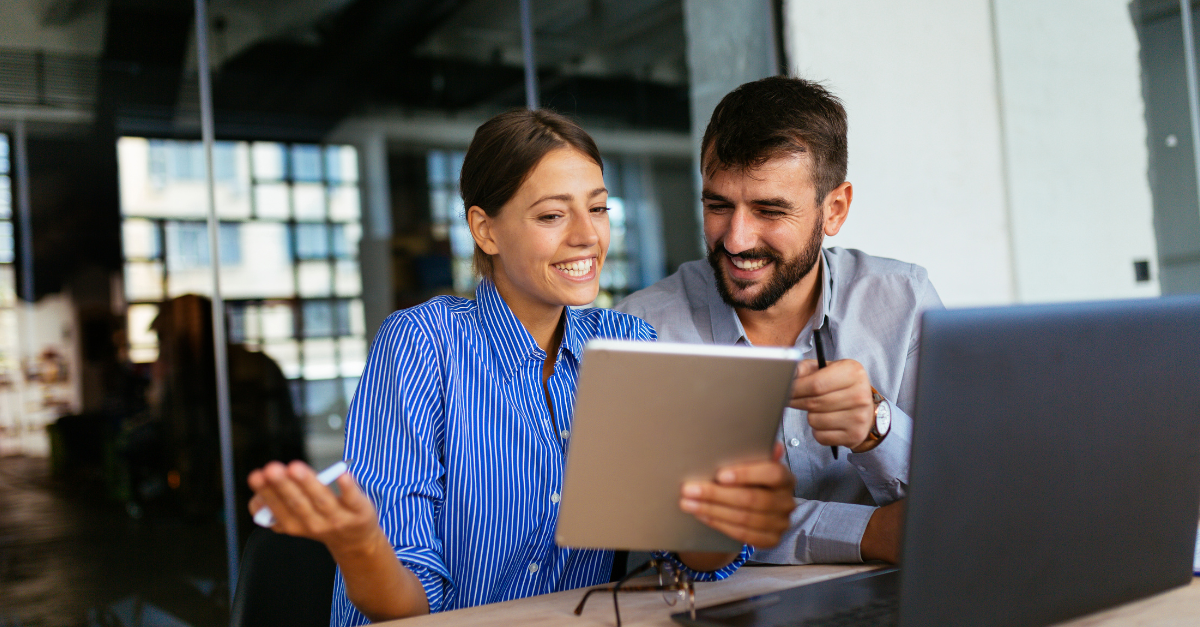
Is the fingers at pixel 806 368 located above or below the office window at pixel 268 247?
below

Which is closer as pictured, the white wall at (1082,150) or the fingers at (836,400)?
the fingers at (836,400)

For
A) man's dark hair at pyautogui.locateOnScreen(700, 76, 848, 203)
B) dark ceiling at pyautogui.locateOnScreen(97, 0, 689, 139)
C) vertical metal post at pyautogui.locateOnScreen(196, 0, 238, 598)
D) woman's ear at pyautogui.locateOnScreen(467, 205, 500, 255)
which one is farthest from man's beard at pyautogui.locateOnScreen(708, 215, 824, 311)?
dark ceiling at pyautogui.locateOnScreen(97, 0, 689, 139)

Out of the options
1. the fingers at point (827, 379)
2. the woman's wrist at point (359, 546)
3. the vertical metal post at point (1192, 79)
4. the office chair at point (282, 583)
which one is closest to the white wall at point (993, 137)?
the vertical metal post at point (1192, 79)

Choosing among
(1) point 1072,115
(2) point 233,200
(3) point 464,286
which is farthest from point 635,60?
(1) point 1072,115

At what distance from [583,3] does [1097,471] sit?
9.38 metres

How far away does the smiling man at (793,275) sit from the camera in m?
1.71

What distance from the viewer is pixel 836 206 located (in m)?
1.93

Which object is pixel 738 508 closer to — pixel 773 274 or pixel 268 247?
pixel 773 274

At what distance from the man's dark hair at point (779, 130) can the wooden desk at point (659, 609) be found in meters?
0.90

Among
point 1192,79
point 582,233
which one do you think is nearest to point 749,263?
point 582,233

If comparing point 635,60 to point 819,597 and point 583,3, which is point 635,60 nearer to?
point 583,3

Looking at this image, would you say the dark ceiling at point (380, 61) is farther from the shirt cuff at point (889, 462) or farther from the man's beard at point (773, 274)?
the shirt cuff at point (889, 462)

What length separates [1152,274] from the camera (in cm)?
360

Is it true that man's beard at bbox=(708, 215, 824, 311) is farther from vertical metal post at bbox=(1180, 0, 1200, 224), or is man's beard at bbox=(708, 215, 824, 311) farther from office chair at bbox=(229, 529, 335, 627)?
vertical metal post at bbox=(1180, 0, 1200, 224)
